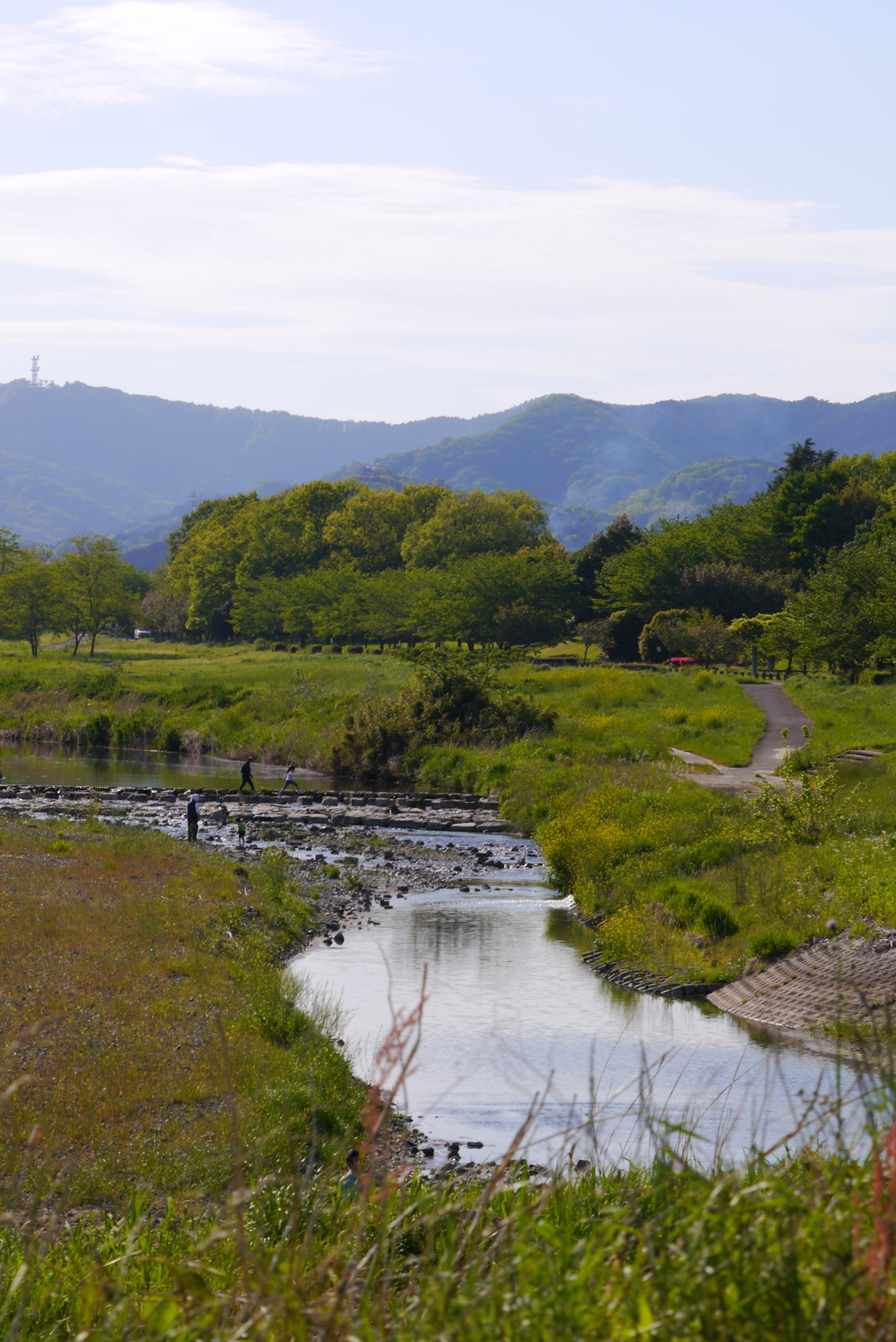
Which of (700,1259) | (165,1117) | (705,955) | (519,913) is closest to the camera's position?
(700,1259)

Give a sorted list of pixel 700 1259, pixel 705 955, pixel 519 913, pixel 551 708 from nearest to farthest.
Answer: pixel 700 1259 → pixel 705 955 → pixel 519 913 → pixel 551 708

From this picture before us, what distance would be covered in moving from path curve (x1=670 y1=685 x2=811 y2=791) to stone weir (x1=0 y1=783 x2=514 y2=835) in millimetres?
7217

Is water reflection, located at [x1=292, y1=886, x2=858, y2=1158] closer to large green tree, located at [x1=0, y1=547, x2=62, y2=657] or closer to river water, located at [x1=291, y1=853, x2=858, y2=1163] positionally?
river water, located at [x1=291, y1=853, x2=858, y2=1163]

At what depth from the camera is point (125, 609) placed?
356ft

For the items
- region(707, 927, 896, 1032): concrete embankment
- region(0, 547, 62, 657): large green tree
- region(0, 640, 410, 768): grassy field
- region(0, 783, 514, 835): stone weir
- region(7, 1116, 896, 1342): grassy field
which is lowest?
region(0, 783, 514, 835): stone weir

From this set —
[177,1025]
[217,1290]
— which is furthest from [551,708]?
[217,1290]

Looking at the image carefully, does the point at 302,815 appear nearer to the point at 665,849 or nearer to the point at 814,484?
the point at 665,849

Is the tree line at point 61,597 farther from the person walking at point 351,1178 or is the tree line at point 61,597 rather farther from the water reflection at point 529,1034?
the person walking at point 351,1178

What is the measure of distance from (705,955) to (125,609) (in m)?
95.4

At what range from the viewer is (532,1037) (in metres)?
16.5

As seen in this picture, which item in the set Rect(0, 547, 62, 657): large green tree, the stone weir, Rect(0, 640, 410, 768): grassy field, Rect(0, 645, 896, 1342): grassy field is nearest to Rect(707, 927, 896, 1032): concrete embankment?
Rect(0, 645, 896, 1342): grassy field

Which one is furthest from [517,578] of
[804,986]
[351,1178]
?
[351,1178]

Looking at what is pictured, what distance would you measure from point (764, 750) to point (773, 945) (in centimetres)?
2470

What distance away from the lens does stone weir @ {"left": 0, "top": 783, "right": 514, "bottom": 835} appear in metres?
36.8
